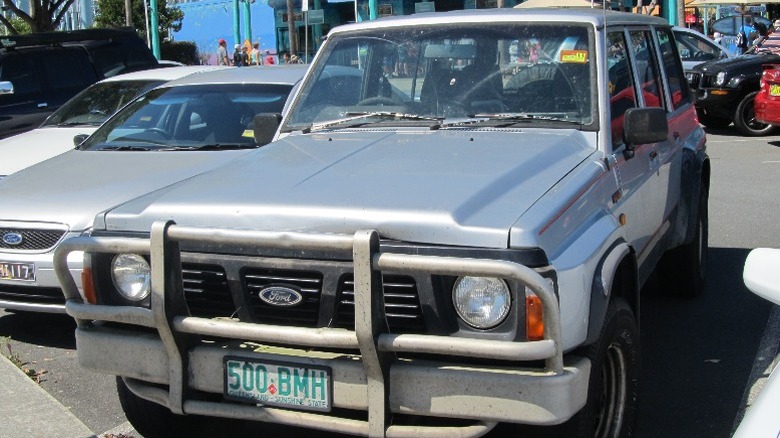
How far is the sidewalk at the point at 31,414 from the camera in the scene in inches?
181

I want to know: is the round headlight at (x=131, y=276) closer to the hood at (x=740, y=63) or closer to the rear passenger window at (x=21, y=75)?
the rear passenger window at (x=21, y=75)

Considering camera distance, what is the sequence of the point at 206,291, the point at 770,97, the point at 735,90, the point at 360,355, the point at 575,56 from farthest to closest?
1. the point at 735,90
2. the point at 770,97
3. the point at 575,56
4. the point at 206,291
5. the point at 360,355

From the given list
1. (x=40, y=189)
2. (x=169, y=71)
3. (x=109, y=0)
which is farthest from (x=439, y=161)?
(x=109, y=0)

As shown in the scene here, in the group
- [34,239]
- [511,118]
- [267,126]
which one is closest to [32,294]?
[34,239]

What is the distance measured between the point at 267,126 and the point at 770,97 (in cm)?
1115

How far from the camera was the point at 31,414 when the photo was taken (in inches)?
191

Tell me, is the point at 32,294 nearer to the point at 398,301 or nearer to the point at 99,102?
the point at 398,301

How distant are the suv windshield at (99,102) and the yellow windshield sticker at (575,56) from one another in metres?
5.65

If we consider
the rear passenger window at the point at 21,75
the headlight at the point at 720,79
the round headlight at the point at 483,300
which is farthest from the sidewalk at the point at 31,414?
the headlight at the point at 720,79

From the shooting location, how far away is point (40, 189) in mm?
6727

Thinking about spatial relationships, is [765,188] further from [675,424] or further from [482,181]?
[482,181]

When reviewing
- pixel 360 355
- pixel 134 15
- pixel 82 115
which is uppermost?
pixel 134 15

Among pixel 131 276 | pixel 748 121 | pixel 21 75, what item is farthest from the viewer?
pixel 748 121

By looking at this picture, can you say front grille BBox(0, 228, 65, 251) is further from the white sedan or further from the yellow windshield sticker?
the yellow windshield sticker
